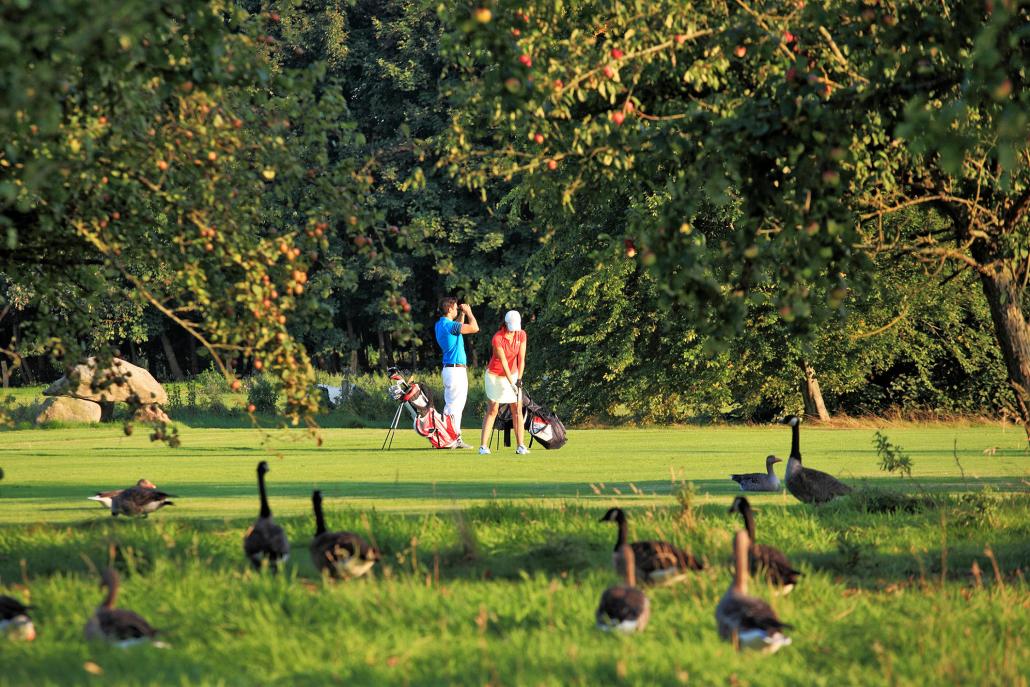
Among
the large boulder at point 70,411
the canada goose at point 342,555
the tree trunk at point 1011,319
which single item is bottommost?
the large boulder at point 70,411

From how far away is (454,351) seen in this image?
24359 millimetres

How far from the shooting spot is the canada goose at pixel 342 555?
1000 cm

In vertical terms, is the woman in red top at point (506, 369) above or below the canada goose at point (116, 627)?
above

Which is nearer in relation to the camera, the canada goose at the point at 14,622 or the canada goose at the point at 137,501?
the canada goose at the point at 14,622

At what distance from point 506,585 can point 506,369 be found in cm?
1351

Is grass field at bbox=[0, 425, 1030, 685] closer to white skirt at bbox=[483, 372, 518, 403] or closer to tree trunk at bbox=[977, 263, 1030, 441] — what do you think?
tree trunk at bbox=[977, 263, 1030, 441]

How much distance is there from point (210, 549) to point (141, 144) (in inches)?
144

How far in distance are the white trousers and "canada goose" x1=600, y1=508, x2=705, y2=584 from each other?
47.7 feet

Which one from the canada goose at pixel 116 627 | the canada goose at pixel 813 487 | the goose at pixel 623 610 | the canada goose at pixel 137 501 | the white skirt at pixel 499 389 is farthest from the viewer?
the white skirt at pixel 499 389

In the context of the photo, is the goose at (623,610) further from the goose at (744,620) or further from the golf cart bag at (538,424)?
the golf cart bag at (538,424)

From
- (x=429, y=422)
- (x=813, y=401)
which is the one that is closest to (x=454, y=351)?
(x=429, y=422)

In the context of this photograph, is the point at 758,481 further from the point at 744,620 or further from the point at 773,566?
the point at 744,620

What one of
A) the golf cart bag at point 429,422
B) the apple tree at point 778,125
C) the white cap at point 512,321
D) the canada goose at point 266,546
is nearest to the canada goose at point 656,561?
the apple tree at point 778,125

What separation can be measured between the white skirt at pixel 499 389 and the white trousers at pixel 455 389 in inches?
32.0
